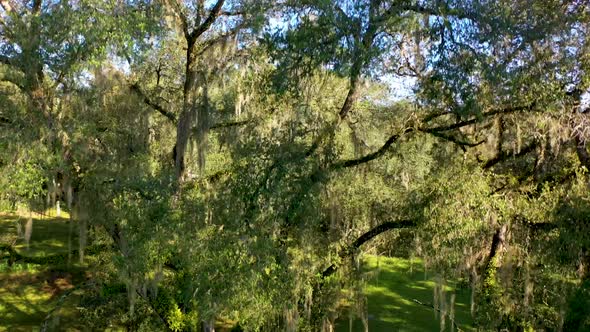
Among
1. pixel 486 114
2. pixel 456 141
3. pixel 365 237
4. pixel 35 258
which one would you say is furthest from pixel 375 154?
pixel 35 258

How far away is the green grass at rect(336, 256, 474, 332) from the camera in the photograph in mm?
18125

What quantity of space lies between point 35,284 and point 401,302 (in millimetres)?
14013

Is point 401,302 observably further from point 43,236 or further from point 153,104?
point 43,236

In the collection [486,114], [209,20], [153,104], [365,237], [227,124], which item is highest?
[209,20]

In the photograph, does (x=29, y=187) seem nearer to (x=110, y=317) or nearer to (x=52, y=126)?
(x=52, y=126)

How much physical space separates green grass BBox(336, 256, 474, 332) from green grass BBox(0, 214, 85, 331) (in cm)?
1012

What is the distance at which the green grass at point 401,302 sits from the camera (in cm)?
1812

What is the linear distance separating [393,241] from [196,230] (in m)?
5.63

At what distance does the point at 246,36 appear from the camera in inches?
456

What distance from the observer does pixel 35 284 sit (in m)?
19.8

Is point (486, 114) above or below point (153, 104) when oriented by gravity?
below

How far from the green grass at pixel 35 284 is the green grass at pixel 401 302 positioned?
33.2ft

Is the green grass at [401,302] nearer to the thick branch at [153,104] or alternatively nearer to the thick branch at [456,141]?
the thick branch at [456,141]

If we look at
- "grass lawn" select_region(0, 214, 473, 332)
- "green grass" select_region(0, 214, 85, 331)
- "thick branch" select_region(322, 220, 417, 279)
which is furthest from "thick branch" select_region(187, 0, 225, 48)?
"grass lawn" select_region(0, 214, 473, 332)
